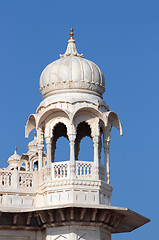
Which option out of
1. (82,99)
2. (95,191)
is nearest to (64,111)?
(82,99)

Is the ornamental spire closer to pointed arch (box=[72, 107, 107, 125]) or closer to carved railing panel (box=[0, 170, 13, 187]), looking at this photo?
pointed arch (box=[72, 107, 107, 125])

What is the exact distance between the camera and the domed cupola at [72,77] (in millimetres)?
32688

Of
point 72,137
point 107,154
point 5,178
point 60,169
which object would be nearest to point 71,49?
point 72,137

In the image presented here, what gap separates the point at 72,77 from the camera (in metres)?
32.7

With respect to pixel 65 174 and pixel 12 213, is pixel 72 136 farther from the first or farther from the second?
pixel 12 213

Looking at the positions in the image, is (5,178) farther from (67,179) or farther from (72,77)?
(72,77)

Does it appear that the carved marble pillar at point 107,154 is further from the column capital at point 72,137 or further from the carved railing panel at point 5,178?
the carved railing panel at point 5,178

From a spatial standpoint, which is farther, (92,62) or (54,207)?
(92,62)

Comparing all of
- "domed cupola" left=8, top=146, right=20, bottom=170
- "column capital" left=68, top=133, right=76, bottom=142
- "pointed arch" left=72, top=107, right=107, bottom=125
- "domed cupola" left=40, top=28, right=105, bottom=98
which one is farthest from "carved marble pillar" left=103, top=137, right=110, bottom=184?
"domed cupola" left=8, top=146, right=20, bottom=170

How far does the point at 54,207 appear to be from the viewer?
30.9 m

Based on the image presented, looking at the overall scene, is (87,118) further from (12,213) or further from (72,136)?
(12,213)

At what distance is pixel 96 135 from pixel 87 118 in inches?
27.5

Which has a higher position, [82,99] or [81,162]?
[82,99]

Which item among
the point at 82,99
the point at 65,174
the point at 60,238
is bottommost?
the point at 60,238
